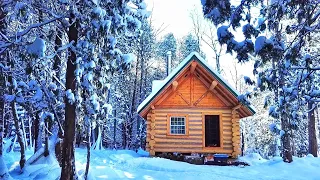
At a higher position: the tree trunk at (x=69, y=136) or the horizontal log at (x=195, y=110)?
the horizontal log at (x=195, y=110)

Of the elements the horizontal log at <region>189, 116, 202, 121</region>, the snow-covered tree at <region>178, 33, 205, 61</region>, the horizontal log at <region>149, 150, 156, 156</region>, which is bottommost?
the horizontal log at <region>149, 150, 156, 156</region>

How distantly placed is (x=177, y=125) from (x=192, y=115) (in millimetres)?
1048

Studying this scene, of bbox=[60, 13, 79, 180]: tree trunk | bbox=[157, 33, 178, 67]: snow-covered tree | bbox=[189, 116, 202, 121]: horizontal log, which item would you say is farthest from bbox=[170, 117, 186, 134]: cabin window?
bbox=[157, 33, 178, 67]: snow-covered tree

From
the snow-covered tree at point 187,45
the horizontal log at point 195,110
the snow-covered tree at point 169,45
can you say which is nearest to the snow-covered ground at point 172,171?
the horizontal log at point 195,110

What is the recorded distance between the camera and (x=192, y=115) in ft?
55.2

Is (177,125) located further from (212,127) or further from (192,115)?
(212,127)

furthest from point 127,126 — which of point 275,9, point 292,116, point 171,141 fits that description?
point 275,9

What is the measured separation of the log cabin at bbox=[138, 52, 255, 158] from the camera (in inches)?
651

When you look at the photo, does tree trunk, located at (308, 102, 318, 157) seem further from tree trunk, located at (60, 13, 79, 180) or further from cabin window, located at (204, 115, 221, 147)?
tree trunk, located at (60, 13, 79, 180)

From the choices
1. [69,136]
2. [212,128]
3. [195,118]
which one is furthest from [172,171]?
[212,128]

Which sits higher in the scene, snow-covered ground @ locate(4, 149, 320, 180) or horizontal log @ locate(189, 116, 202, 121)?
horizontal log @ locate(189, 116, 202, 121)

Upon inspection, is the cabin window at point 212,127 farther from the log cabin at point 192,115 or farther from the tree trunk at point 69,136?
the tree trunk at point 69,136

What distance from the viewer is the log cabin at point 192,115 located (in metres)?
16.5

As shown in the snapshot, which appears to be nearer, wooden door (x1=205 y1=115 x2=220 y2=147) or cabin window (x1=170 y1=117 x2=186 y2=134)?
cabin window (x1=170 y1=117 x2=186 y2=134)
